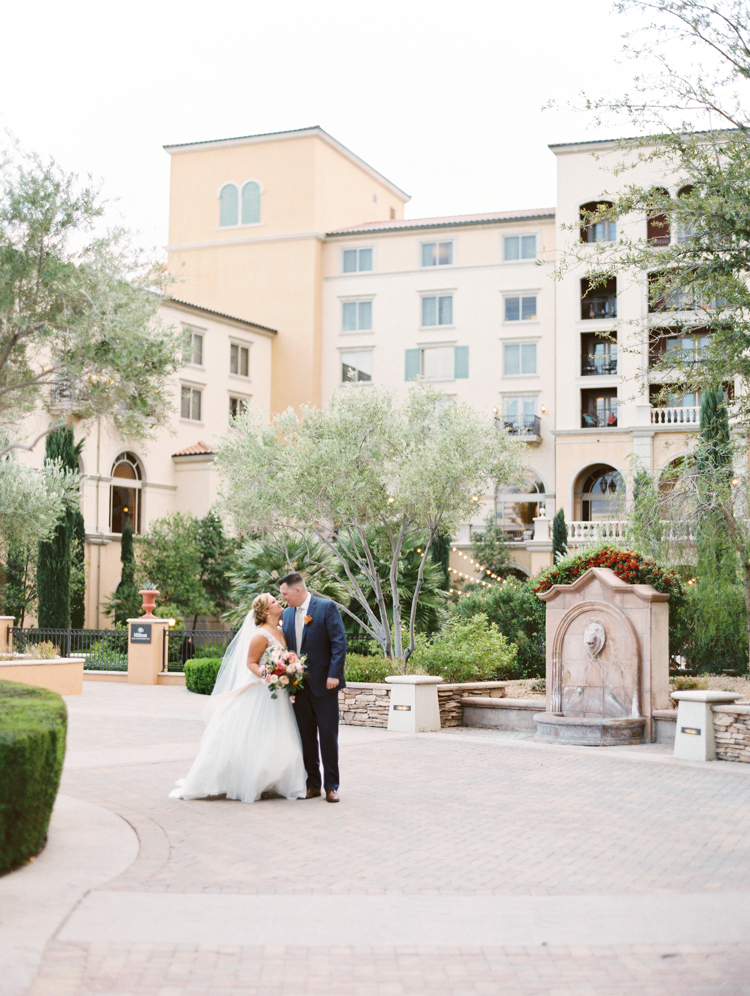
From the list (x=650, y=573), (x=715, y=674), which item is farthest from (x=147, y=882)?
(x=715, y=674)

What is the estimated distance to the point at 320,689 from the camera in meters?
9.44

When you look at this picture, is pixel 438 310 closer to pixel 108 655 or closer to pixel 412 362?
pixel 412 362

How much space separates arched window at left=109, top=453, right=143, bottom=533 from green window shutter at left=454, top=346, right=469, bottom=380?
1535cm

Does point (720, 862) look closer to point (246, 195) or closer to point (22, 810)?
point (22, 810)

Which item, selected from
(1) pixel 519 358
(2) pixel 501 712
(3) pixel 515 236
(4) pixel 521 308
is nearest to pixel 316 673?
(2) pixel 501 712

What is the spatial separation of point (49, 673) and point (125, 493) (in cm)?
2307

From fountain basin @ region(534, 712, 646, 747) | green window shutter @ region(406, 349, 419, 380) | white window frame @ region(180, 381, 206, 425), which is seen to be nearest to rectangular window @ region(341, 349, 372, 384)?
green window shutter @ region(406, 349, 419, 380)

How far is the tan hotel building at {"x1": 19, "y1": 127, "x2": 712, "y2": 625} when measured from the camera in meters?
44.3

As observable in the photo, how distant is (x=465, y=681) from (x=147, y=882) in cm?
1100

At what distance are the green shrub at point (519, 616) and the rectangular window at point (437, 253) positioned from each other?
29.9 metres

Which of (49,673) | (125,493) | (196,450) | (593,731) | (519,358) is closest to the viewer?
(593,731)

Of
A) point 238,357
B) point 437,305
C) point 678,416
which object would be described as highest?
point 437,305

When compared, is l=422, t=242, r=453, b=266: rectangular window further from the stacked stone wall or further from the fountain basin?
the stacked stone wall

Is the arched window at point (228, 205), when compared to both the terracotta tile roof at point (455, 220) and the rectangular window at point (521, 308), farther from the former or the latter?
the rectangular window at point (521, 308)
